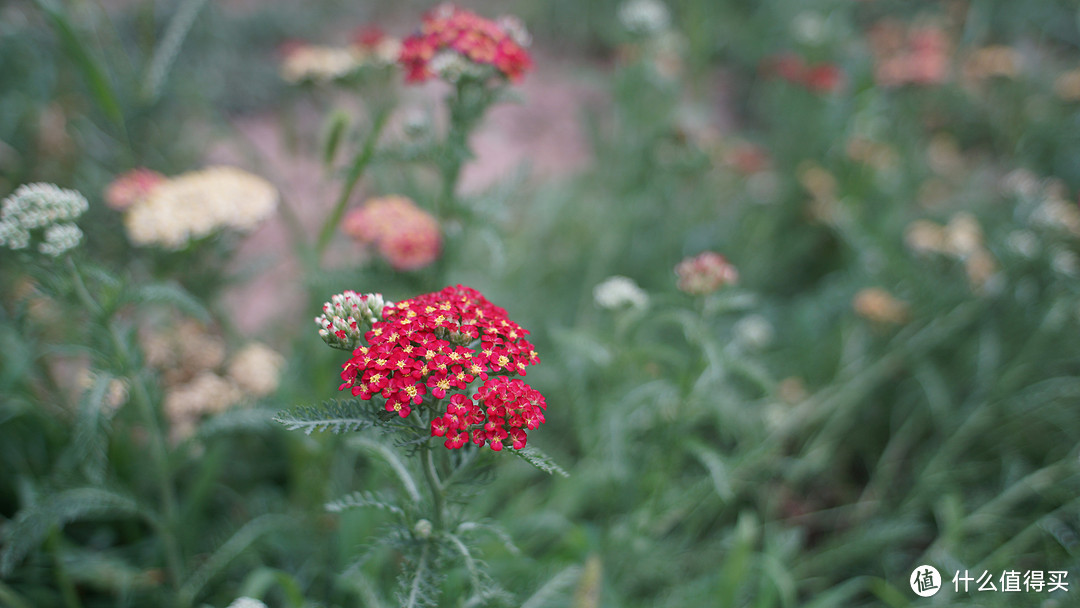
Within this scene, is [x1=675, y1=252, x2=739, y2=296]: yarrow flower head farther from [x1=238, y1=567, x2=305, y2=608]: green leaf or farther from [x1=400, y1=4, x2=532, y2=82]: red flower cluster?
[x1=238, y1=567, x2=305, y2=608]: green leaf

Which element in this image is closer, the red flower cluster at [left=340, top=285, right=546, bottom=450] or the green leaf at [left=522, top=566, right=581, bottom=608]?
the red flower cluster at [left=340, top=285, right=546, bottom=450]

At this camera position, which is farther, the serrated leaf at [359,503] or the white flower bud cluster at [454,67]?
the white flower bud cluster at [454,67]

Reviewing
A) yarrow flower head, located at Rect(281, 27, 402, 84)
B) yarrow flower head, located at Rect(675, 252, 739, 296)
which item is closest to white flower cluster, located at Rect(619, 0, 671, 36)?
yarrow flower head, located at Rect(281, 27, 402, 84)

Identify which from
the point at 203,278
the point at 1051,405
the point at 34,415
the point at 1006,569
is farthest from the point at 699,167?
the point at 34,415

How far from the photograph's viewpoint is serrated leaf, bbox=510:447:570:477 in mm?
1053

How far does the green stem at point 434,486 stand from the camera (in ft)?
3.81

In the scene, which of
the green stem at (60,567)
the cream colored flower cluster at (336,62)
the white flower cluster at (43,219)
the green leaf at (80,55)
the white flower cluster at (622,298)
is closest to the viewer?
the white flower cluster at (43,219)

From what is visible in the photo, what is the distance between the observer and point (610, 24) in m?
6.00

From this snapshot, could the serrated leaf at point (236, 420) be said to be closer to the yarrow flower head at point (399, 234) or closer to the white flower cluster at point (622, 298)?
the yarrow flower head at point (399, 234)

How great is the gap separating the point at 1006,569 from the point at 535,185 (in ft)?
10.1

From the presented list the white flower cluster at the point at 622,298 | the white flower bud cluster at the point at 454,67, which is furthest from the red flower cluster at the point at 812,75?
the white flower bud cluster at the point at 454,67

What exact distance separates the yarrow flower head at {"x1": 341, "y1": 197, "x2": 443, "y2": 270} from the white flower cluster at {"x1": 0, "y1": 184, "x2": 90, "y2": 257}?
0.77m

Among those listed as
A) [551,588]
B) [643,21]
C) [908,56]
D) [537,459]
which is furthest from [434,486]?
[908,56]

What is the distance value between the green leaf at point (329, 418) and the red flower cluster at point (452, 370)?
0.05 metres
